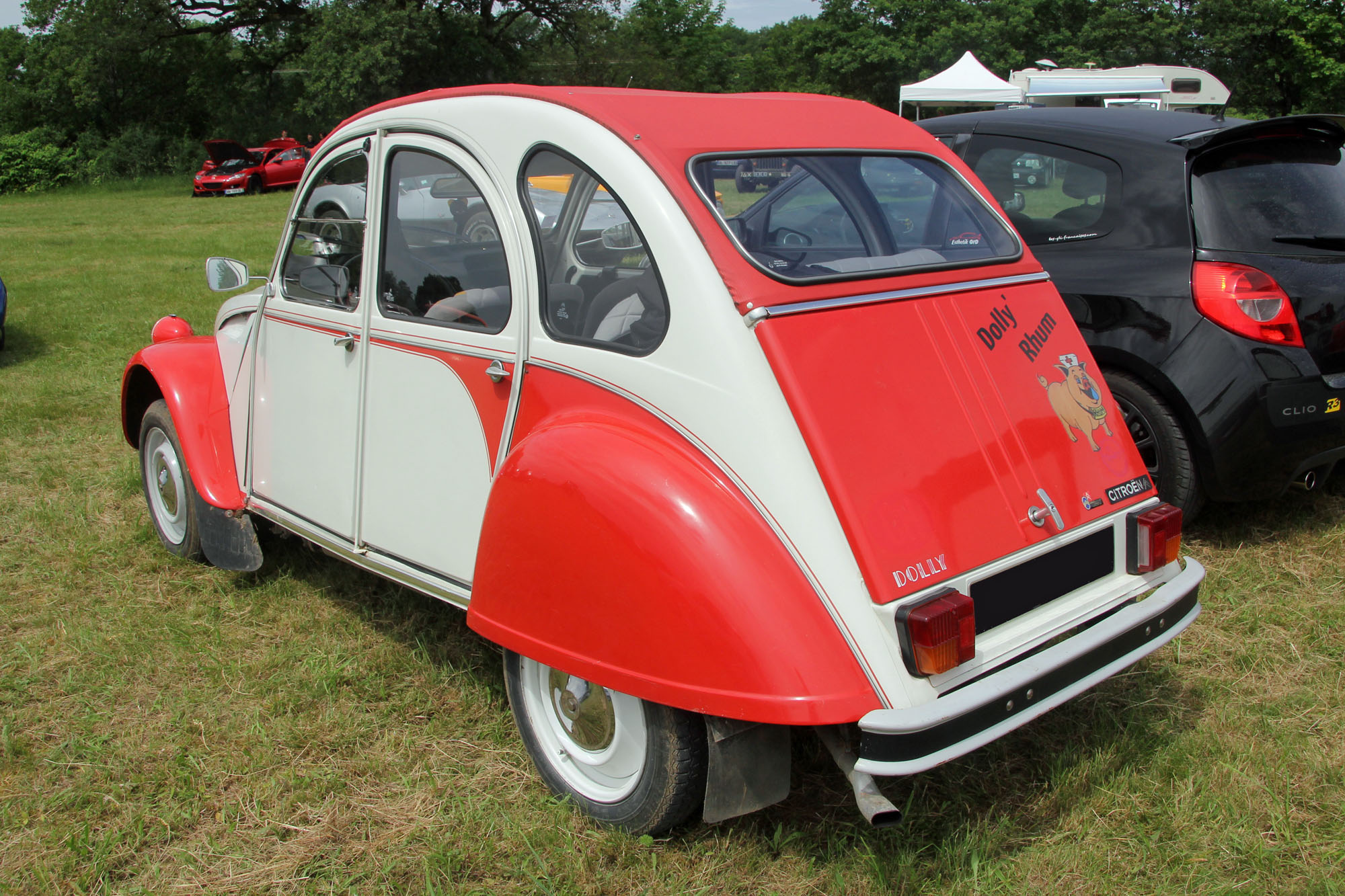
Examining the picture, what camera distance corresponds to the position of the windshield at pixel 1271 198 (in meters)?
4.21

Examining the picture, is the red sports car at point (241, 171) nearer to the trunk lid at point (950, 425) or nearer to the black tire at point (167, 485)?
the black tire at point (167, 485)

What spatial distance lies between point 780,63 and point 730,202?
66379 mm

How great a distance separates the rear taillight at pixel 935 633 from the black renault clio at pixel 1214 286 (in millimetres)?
2412

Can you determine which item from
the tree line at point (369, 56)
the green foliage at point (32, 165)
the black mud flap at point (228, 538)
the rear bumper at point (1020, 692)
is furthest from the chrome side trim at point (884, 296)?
the green foliage at point (32, 165)

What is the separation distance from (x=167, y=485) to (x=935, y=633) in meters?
3.76

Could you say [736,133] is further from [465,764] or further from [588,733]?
[465,764]

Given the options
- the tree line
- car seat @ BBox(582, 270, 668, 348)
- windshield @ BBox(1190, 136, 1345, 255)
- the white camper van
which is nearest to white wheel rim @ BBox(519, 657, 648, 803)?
car seat @ BBox(582, 270, 668, 348)

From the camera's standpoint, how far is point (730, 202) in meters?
2.72

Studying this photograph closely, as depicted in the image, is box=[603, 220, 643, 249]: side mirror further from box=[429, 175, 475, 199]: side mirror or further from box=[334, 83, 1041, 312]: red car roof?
box=[429, 175, 475, 199]: side mirror

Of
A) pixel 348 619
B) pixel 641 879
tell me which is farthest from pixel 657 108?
pixel 348 619

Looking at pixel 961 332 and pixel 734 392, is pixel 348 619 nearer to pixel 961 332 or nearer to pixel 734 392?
pixel 734 392

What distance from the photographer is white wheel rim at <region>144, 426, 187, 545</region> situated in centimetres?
449

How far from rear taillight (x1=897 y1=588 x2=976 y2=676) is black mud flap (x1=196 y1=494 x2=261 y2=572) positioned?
9.35ft

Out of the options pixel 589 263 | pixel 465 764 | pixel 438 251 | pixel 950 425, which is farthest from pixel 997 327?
pixel 465 764
